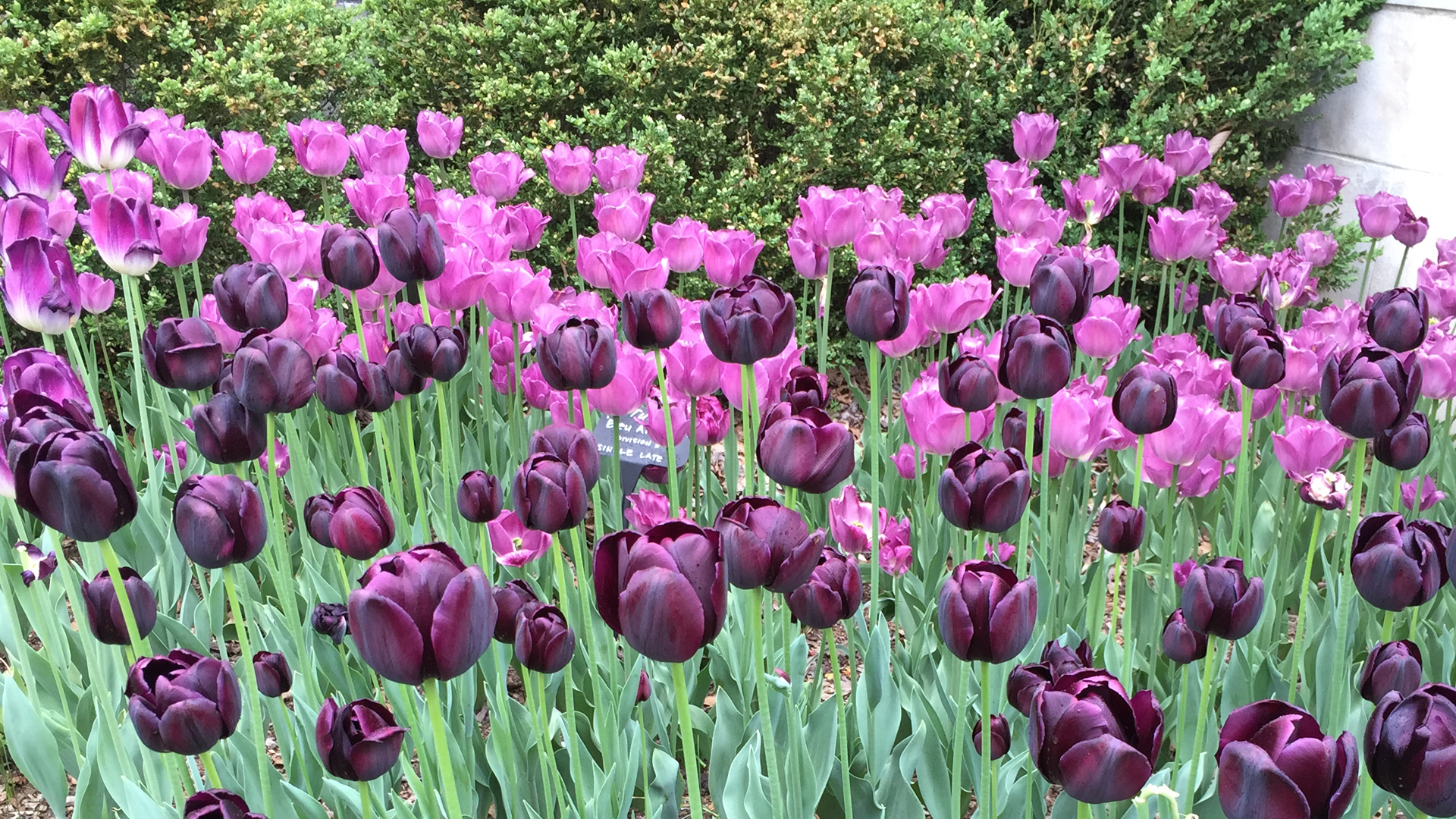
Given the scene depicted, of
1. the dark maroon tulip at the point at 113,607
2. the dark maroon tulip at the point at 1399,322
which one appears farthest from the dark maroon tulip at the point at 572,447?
Result: the dark maroon tulip at the point at 1399,322

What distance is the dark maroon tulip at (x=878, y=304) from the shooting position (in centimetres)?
164

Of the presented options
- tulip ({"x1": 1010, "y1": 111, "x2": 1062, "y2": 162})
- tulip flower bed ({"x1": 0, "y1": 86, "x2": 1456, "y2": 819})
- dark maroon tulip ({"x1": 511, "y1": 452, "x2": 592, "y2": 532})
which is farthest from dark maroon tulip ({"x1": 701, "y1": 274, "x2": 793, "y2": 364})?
tulip ({"x1": 1010, "y1": 111, "x2": 1062, "y2": 162})

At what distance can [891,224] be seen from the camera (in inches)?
98.0

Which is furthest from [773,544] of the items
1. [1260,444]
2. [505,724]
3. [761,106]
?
[761,106]

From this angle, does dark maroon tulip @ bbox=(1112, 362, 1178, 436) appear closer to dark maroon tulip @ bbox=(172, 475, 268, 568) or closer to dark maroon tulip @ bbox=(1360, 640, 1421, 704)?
dark maroon tulip @ bbox=(1360, 640, 1421, 704)

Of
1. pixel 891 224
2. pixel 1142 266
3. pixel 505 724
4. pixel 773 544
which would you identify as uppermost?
pixel 773 544

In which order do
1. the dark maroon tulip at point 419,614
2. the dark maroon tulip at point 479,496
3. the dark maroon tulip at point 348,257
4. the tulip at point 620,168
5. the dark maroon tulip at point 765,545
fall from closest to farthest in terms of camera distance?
the dark maroon tulip at point 419,614, the dark maroon tulip at point 765,545, the dark maroon tulip at point 479,496, the dark maroon tulip at point 348,257, the tulip at point 620,168

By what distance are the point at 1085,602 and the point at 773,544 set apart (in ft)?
4.24

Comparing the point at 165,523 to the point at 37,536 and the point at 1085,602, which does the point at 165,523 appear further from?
the point at 1085,602

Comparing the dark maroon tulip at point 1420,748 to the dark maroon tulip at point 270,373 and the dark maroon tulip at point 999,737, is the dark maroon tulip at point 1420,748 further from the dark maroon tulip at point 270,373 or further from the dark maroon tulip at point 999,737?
the dark maroon tulip at point 270,373

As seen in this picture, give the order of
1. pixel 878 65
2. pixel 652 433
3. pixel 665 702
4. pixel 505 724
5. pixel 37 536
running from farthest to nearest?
pixel 878 65 → pixel 37 536 → pixel 652 433 → pixel 665 702 → pixel 505 724

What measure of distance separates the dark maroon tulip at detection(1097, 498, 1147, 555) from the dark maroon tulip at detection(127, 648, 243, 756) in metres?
1.17

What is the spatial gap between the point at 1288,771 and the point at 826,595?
60cm

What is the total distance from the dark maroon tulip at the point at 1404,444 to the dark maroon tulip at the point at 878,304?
64 cm
